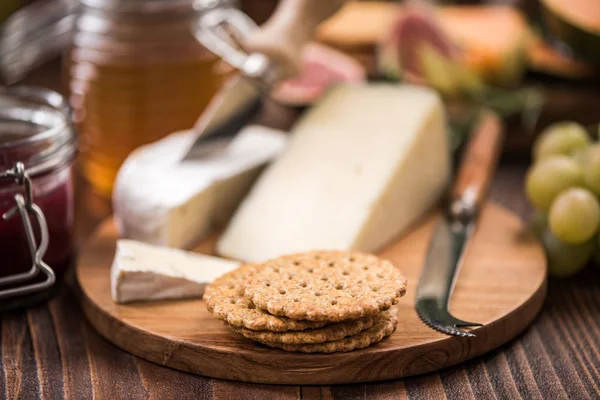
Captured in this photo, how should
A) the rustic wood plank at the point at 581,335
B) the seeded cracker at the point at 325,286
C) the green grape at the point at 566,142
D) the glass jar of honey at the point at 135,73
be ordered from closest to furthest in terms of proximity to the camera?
the seeded cracker at the point at 325,286, the rustic wood plank at the point at 581,335, the green grape at the point at 566,142, the glass jar of honey at the point at 135,73

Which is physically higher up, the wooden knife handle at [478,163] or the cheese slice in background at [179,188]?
the cheese slice in background at [179,188]

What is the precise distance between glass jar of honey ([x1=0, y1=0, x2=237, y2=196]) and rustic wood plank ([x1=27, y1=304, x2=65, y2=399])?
17.6 inches

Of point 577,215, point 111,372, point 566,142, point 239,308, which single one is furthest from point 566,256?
point 111,372

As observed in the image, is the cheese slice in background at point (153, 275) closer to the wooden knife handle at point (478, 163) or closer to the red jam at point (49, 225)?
the red jam at point (49, 225)

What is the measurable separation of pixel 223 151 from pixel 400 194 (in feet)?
1.10

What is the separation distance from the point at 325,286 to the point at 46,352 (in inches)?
15.6

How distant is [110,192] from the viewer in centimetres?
161

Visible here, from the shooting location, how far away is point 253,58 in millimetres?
1398

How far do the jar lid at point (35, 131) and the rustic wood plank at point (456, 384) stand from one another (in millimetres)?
637

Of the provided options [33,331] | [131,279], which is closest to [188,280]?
[131,279]

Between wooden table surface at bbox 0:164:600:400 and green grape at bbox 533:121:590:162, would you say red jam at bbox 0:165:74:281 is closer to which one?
wooden table surface at bbox 0:164:600:400

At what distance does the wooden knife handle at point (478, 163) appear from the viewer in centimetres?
142

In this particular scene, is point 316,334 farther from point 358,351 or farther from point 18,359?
point 18,359

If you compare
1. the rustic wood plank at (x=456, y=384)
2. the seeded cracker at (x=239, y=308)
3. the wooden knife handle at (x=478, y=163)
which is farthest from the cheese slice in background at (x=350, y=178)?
the rustic wood plank at (x=456, y=384)
